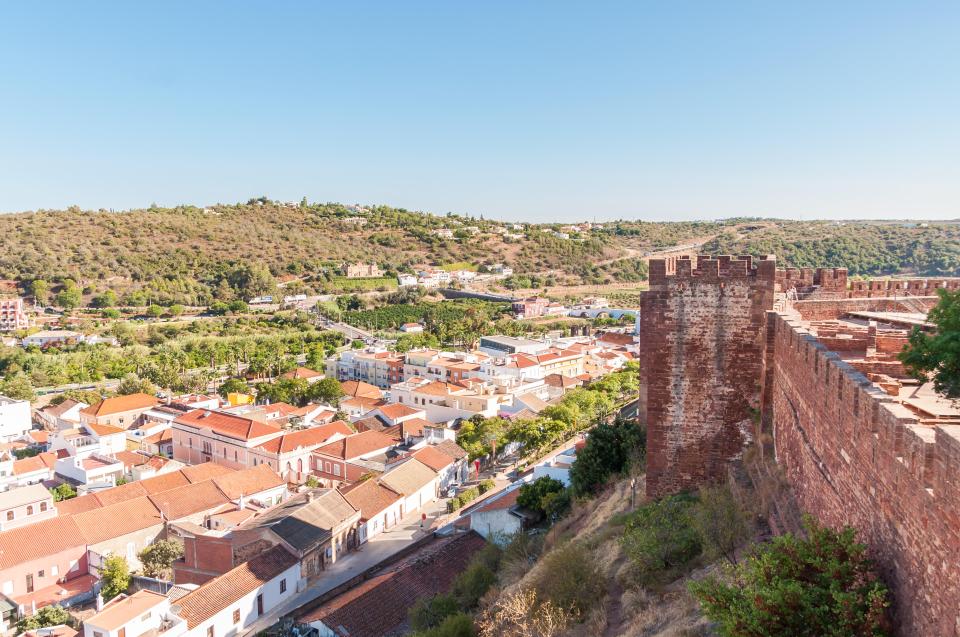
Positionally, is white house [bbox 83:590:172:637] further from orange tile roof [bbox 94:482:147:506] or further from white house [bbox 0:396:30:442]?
white house [bbox 0:396:30:442]

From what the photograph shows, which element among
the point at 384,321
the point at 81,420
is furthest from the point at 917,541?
the point at 384,321

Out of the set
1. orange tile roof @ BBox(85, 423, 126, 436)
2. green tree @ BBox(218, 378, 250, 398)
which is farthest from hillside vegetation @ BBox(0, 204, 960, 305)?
orange tile roof @ BBox(85, 423, 126, 436)

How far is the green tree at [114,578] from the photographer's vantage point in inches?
830

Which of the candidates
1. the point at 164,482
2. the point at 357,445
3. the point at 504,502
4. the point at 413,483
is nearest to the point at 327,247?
the point at 357,445

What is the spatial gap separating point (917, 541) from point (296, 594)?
19.4 meters

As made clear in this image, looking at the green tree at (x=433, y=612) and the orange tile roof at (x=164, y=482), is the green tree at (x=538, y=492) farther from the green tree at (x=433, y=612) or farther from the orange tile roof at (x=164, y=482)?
the orange tile roof at (x=164, y=482)

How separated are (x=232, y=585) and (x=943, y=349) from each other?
18331mm

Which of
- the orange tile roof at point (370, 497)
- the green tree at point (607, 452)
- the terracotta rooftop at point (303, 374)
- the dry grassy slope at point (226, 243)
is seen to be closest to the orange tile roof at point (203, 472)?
the orange tile roof at point (370, 497)

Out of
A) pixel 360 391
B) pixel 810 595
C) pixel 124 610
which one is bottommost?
pixel 360 391

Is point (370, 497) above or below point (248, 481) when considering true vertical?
above

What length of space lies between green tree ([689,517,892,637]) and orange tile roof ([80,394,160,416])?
40253 mm

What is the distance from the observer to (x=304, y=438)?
1282 inches

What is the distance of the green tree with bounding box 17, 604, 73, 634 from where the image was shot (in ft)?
62.4

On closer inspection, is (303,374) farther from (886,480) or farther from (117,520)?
(886,480)
